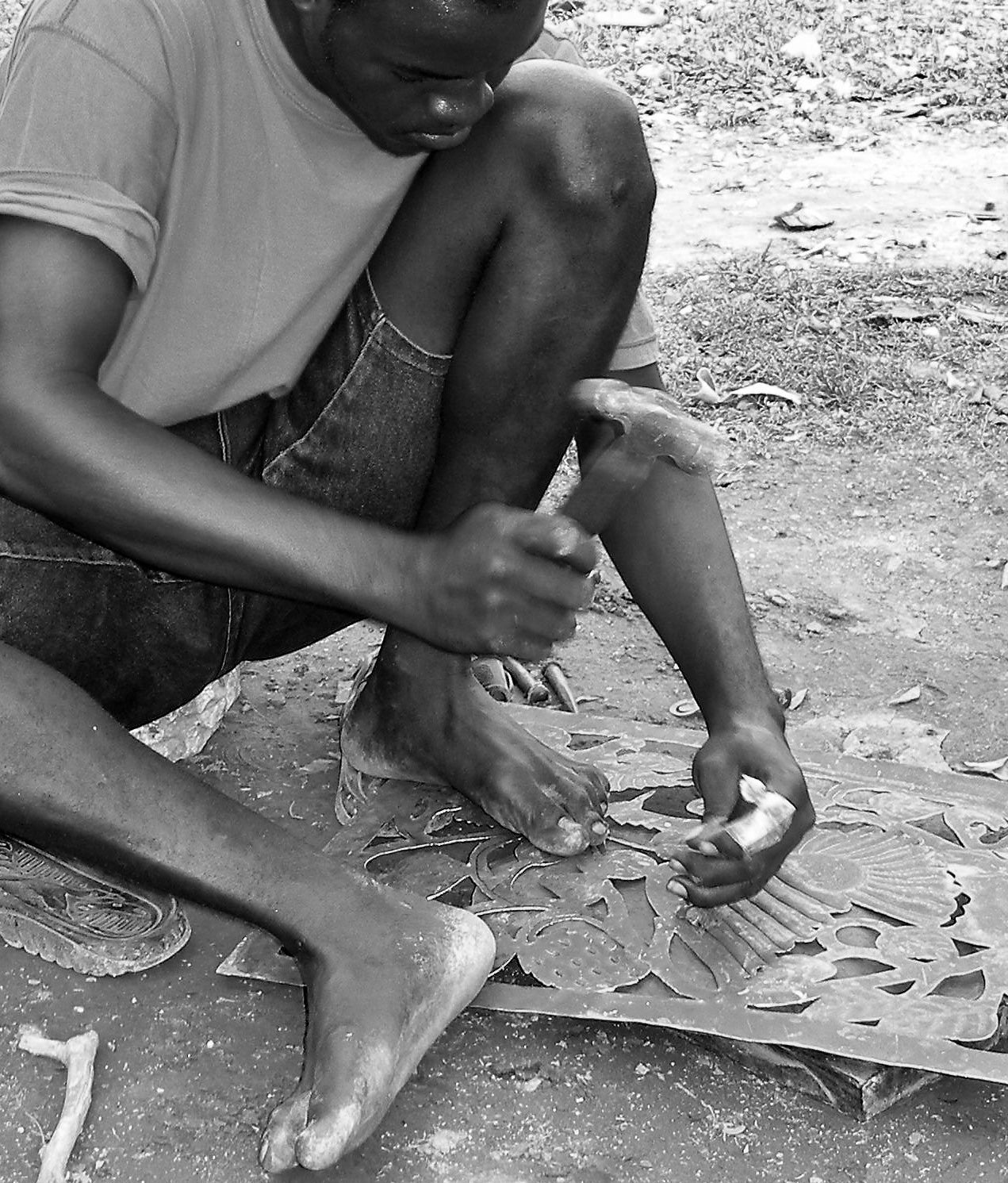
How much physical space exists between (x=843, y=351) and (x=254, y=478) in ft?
6.86

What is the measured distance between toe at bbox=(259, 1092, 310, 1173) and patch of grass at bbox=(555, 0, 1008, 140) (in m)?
4.60

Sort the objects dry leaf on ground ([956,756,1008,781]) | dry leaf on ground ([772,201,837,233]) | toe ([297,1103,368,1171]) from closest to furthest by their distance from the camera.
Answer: toe ([297,1103,368,1171]), dry leaf on ground ([956,756,1008,781]), dry leaf on ground ([772,201,837,233])

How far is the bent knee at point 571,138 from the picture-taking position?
1.74m

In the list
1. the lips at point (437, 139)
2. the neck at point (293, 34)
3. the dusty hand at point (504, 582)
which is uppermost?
the neck at point (293, 34)

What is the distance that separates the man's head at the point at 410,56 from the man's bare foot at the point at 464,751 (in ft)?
2.26

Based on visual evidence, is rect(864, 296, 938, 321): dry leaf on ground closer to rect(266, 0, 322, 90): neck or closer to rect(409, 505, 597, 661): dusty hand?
rect(266, 0, 322, 90): neck

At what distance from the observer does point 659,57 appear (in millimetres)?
6078

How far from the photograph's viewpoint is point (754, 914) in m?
1.76

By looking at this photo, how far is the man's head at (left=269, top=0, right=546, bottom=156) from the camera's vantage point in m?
1.45

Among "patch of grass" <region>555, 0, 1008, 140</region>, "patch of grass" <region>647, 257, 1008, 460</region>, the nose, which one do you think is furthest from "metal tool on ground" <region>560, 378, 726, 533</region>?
"patch of grass" <region>555, 0, 1008, 140</region>

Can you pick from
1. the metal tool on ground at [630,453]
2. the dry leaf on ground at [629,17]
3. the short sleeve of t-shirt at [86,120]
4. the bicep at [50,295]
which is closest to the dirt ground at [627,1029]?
the metal tool on ground at [630,453]

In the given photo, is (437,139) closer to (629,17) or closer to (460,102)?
(460,102)

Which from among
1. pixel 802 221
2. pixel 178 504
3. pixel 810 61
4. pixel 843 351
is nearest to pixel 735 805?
pixel 178 504

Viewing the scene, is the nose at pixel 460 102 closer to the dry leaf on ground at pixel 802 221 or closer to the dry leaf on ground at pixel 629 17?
the dry leaf on ground at pixel 802 221
